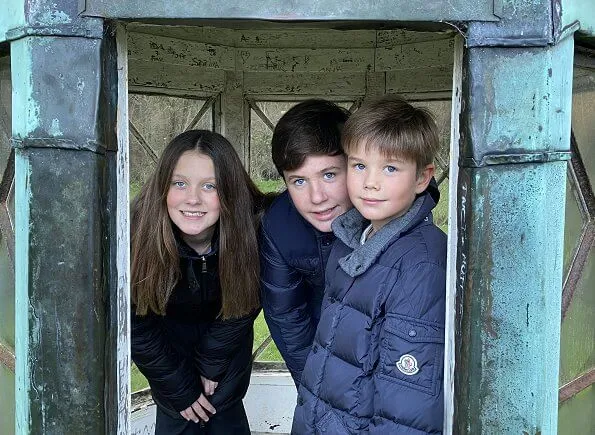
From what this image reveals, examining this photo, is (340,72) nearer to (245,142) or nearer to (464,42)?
(245,142)

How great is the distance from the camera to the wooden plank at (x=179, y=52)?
3.81 m

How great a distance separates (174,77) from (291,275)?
168cm

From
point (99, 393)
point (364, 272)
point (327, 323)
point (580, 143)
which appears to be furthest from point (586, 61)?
point (99, 393)

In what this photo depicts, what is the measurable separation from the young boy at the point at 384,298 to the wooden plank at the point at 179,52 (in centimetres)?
179

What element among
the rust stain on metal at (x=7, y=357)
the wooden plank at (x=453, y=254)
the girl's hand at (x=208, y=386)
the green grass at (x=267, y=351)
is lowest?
the green grass at (x=267, y=351)

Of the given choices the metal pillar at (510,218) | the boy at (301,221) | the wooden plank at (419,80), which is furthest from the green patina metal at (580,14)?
the wooden plank at (419,80)

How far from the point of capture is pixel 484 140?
193cm

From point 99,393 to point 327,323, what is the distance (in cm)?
62

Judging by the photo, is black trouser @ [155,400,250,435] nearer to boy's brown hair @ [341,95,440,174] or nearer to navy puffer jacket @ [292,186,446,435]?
navy puffer jacket @ [292,186,446,435]

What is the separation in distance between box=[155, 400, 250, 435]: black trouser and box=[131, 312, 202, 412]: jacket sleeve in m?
0.12

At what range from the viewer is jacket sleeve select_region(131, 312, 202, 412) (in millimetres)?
2969

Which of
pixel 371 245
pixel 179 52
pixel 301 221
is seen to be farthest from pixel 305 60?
pixel 371 245

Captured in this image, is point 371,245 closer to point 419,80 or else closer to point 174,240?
point 174,240

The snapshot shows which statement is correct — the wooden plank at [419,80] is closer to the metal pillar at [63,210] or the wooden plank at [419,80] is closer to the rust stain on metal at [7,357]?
the metal pillar at [63,210]
